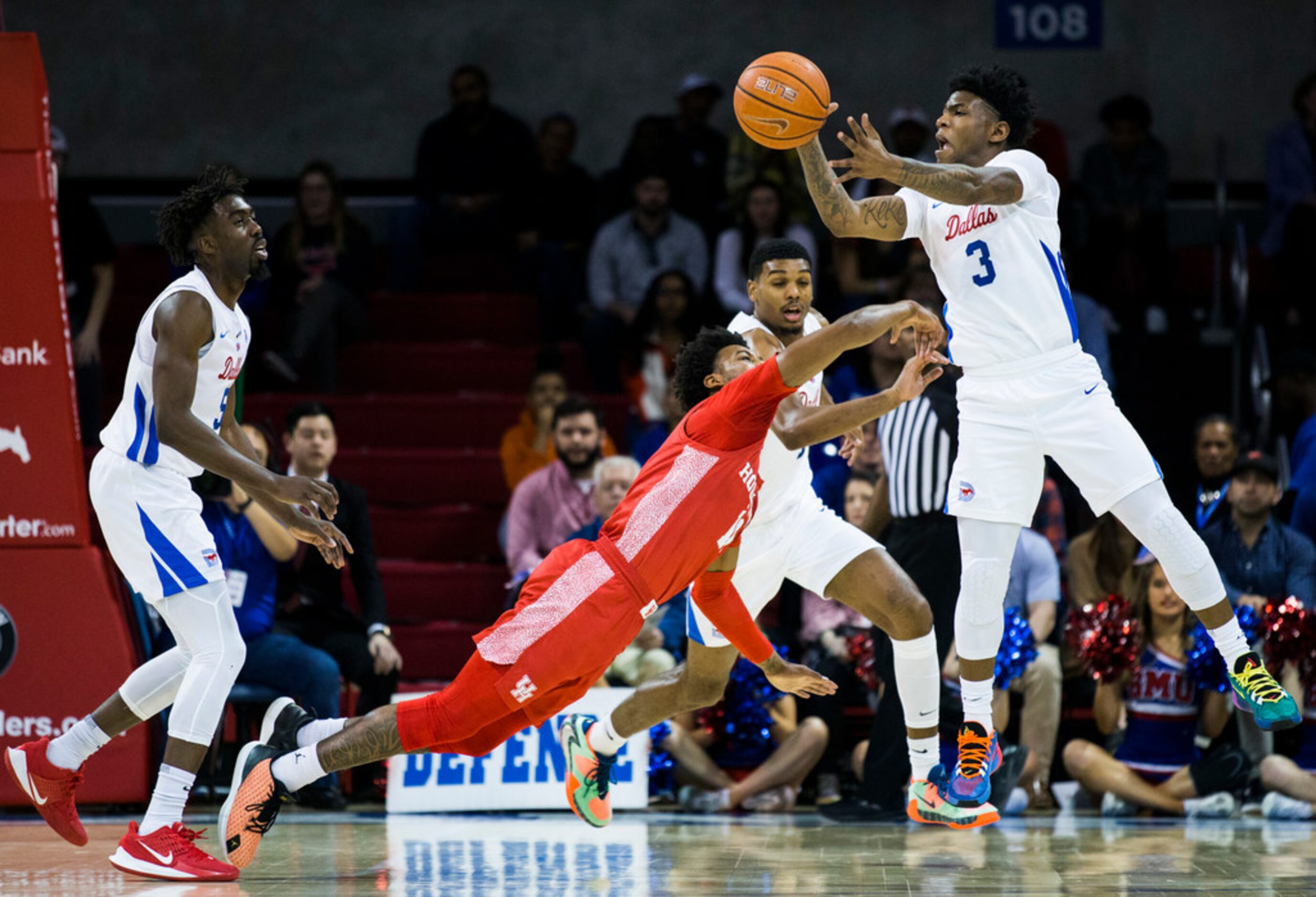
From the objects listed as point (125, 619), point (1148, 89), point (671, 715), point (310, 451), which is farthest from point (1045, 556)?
point (1148, 89)

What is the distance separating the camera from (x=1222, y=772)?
25.6 feet

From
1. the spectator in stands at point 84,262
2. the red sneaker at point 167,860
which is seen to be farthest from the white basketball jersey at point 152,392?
the spectator in stands at point 84,262

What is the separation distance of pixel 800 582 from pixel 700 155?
246 inches

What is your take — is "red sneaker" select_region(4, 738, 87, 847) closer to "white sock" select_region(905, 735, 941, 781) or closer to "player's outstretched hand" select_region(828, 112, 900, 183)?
"white sock" select_region(905, 735, 941, 781)

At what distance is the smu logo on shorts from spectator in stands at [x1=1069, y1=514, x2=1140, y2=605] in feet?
13.6

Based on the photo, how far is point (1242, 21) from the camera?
13328mm

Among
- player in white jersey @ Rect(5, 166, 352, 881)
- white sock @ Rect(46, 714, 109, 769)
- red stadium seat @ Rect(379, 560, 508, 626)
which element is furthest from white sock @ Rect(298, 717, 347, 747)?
red stadium seat @ Rect(379, 560, 508, 626)

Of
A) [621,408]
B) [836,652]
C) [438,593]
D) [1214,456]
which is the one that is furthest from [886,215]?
[621,408]

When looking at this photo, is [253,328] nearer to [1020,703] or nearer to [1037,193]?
[1020,703]

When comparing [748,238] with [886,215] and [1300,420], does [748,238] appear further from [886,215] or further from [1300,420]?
[886,215]

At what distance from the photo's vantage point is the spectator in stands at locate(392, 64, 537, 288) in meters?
11.9

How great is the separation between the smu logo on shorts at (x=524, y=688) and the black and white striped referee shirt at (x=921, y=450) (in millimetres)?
2920

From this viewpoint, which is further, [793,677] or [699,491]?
[793,677]

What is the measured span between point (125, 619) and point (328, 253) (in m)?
4.10
